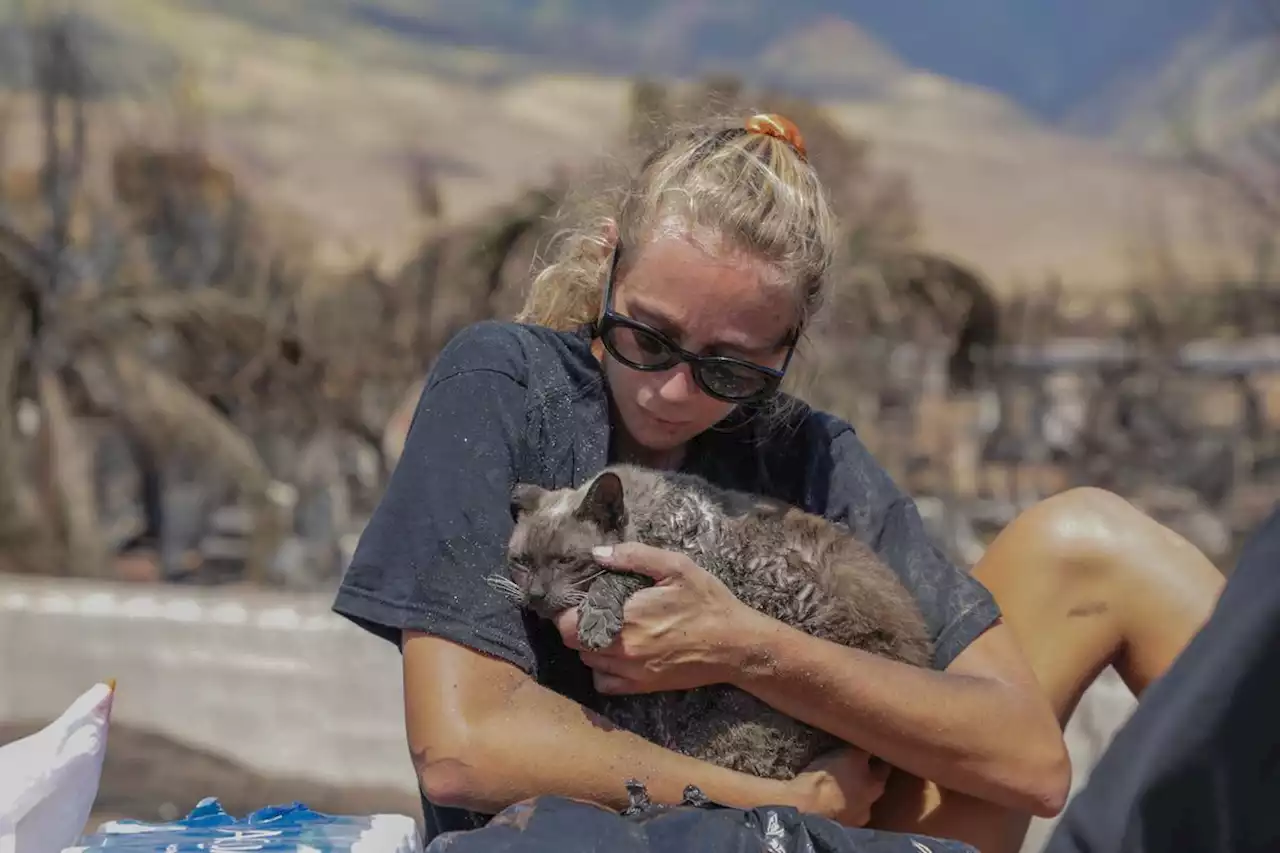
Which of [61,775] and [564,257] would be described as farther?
[564,257]

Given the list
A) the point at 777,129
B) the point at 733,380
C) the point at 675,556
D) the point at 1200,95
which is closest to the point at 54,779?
the point at 675,556

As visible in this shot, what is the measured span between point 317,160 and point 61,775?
18466mm

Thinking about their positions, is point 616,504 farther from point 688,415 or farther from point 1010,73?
point 1010,73

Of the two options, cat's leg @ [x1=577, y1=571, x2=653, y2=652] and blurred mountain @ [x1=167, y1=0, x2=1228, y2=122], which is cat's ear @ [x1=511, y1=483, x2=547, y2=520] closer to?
cat's leg @ [x1=577, y1=571, x2=653, y2=652]

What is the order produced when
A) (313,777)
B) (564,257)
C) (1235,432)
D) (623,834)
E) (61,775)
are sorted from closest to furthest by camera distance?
1. (623,834)
2. (61,775)
3. (564,257)
4. (313,777)
5. (1235,432)

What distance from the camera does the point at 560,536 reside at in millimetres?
2578

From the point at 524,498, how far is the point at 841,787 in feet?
2.63

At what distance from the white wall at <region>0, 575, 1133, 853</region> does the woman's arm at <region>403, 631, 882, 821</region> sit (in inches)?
127

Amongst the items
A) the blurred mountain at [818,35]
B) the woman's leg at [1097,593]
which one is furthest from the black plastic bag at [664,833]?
the blurred mountain at [818,35]

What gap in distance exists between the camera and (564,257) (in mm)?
2947

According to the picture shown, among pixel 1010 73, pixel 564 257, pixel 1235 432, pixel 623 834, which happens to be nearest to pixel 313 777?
pixel 564 257

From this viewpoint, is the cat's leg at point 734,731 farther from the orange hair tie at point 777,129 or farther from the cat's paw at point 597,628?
the orange hair tie at point 777,129

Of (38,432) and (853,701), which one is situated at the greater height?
(853,701)

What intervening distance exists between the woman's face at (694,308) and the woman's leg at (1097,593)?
0.94 meters
